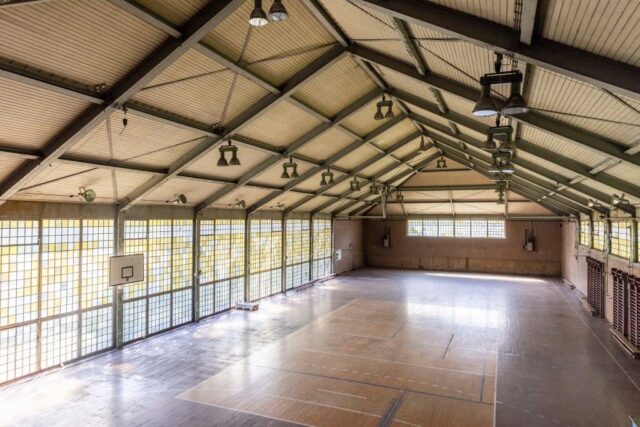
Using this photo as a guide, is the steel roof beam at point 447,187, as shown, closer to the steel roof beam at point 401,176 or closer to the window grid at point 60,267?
the steel roof beam at point 401,176

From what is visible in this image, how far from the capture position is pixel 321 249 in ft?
92.6

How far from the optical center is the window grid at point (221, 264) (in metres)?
17.5

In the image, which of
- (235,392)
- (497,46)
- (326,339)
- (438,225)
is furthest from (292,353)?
(438,225)

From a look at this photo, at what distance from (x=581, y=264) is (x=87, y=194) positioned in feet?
79.1

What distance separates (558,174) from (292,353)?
36.7ft

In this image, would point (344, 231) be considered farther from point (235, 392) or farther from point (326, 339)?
point (235, 392)

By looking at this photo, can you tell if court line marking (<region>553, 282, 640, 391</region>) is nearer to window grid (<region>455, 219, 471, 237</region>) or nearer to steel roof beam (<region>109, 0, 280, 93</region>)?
window grid (<region>455, 219, 471, 237</region>)

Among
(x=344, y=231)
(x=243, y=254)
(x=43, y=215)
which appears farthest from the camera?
(x=344, y=231)

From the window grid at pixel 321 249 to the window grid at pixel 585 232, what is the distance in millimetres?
15163

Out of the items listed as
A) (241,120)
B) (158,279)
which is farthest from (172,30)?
(158,279)

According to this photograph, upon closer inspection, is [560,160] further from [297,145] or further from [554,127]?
[297,145]

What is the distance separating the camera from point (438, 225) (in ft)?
107

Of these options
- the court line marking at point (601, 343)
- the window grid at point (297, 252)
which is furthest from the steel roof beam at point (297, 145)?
the court line marking at point (601, 343)

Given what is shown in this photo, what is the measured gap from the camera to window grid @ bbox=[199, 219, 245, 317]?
57.5 feet
